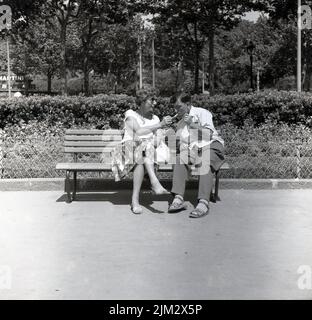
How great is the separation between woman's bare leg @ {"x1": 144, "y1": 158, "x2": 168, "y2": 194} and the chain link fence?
1.98 metres

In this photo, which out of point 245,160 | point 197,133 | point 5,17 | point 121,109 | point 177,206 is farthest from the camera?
point 5,17

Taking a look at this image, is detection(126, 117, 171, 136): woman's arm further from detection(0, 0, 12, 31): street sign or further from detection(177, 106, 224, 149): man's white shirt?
detection(0, 0, 12, 31): street sign

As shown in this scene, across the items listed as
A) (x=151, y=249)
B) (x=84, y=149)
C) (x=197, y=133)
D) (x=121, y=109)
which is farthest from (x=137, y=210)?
(x=121, y=109)

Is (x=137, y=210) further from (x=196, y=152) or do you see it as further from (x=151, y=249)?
(x=151, y=249)

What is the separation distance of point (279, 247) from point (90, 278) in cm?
188

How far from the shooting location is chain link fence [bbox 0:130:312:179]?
8891 mm

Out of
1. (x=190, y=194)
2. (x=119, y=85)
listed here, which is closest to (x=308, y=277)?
(x=190, y=194)

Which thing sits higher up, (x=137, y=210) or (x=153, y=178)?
(x=153, y=178)

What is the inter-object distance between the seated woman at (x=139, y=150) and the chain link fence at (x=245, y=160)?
1.79 m

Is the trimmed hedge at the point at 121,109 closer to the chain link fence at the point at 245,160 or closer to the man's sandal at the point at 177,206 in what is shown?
the chain link fence at the point at 245,160

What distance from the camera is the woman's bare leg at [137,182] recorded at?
23.6 ft

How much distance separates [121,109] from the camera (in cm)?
1131

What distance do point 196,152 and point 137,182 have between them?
82 centimetres

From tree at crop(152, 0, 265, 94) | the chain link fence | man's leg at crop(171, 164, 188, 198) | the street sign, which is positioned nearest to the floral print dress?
man's leg at crop(171, 164, 188, 198)
